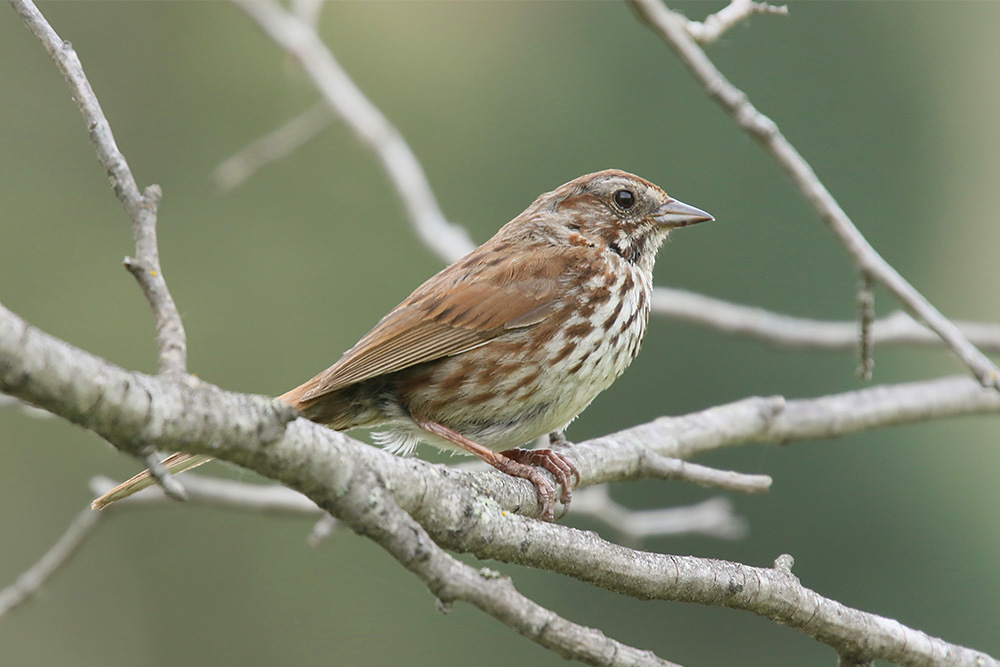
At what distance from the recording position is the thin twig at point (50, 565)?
400 cm

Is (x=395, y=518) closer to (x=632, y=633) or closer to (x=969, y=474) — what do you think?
(x=632, y=633)

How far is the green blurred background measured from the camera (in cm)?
994

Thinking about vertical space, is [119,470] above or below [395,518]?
above

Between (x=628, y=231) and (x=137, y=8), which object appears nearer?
(x=628, y=231)

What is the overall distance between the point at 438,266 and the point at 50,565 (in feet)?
25.3

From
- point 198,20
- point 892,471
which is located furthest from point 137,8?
point 892,471

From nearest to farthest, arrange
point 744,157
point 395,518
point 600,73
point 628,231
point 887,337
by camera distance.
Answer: point 395,518
point 628,231
point 887,337
point 744,157
point 600,73

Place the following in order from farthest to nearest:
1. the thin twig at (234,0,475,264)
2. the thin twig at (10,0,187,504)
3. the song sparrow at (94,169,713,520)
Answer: the thin twig at (234,0,475,264), the song sparrow at (94,169,713,520), the thin twig at (10,0,187,504)

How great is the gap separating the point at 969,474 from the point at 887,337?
6.52 m

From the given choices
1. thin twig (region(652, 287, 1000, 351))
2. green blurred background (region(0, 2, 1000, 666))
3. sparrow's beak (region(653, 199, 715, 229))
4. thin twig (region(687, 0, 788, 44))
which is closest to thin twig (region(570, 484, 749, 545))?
thin twig (region(652, 287, 1000, 351))

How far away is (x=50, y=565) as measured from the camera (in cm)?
409

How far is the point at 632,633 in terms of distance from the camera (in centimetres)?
1005

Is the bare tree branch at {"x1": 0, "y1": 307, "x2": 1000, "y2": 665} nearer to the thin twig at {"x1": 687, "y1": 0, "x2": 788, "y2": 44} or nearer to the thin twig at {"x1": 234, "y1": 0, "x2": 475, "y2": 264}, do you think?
the thin twig at {"x1": 687, "y1": 0, "x2": 788, "y2": 44}

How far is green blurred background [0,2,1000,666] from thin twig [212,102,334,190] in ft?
14.0
